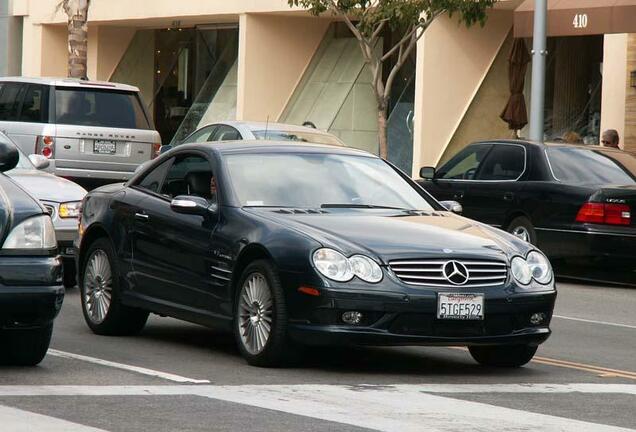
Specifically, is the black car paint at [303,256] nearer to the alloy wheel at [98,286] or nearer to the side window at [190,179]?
the side window at [190,179]

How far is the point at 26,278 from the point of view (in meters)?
9.49

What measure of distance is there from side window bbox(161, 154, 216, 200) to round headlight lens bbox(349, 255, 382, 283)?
1.68m

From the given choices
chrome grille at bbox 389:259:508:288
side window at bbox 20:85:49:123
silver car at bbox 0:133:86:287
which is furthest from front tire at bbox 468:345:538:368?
side window at bbox 20:85:49:123

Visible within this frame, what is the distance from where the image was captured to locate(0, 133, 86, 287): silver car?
1529cm

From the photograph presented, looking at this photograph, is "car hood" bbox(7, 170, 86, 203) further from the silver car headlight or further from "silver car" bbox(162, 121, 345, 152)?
the silver car headlight

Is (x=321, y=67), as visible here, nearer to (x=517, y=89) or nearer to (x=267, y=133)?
(x=517, y=89)

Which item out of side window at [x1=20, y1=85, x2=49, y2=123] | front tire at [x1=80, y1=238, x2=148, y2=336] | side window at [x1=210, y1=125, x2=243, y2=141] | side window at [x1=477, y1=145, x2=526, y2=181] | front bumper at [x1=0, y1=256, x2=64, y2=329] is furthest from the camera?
side window at [x1=20, y1=85, x2=49, y2=123]

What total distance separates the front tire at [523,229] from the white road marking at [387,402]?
9.16 metres

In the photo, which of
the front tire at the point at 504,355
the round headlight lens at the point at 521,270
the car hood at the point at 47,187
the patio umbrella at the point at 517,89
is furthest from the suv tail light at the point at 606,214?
the patio umbrella at the point at 517,89

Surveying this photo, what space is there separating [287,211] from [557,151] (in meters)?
9.03

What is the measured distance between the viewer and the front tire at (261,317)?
10.1m

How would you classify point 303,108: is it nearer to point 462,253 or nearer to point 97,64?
point 97,64

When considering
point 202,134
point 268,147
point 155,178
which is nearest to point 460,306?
point 268,147

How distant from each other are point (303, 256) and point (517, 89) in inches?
779
